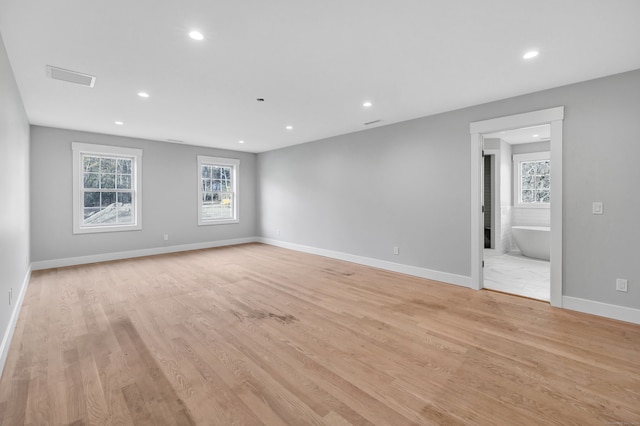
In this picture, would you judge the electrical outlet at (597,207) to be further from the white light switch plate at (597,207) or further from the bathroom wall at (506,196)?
the bathroom wall at (506,196)

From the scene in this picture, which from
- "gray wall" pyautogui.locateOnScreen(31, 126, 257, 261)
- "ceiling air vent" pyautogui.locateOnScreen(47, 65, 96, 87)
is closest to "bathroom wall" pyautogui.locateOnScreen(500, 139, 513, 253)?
"gray wall" pyautogui.locateOnScreen(31, 126, 257, 261)

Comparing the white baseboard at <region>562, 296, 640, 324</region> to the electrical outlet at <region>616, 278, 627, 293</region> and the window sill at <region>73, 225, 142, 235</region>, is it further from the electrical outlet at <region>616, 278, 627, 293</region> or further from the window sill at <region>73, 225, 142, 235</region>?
the window sill at <region>73, 225, 142, 235</region>

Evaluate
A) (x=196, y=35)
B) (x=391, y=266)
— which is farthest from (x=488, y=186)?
(x=196, y=35)

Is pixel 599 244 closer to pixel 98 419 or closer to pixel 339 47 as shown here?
pixel 339 47

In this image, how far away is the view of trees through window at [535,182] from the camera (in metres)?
6.61

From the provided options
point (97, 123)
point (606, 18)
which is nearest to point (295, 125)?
point (97, 123)

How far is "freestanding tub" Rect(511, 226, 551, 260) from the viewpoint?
18.7 feet

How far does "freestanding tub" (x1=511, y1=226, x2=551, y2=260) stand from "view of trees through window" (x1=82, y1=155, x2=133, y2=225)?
8.37 m

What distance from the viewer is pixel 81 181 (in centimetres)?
542

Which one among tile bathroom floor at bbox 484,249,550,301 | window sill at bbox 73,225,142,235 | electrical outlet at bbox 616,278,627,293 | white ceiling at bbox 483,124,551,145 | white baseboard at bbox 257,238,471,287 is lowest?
tile bathroom floor at bbox 484,249,550,301

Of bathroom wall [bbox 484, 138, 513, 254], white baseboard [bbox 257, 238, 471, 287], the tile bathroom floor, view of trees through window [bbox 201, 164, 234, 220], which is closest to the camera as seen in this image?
the tile bathroom floor

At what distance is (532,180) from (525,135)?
4.78ft

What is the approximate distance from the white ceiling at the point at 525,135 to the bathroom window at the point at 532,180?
16.5 inches

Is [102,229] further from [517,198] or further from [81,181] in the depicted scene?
[517,198]
